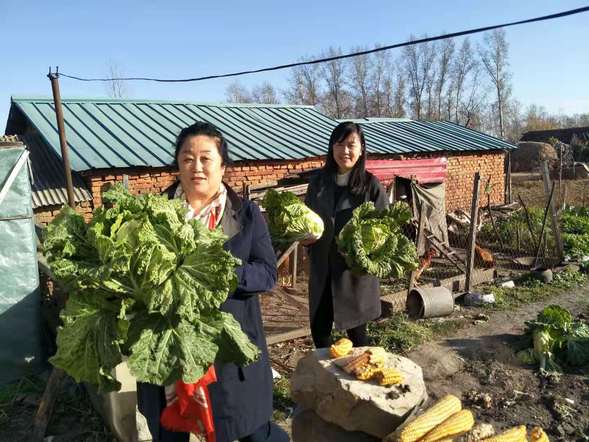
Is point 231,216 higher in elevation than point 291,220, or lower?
higher

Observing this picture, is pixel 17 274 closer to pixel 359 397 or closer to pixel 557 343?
pixel 359 397

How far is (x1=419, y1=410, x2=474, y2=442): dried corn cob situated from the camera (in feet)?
9.36

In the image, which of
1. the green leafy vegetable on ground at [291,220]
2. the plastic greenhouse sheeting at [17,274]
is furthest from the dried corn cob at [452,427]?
the plastic greenhouse sheeting at [17,274]

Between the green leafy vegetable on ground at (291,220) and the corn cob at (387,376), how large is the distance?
4.05 feet

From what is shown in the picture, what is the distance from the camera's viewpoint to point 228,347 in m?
2.21

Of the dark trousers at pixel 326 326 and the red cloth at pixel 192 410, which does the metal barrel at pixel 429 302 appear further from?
the red cloth at pixel 192 410

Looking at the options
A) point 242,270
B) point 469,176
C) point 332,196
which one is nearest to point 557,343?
point 332,196

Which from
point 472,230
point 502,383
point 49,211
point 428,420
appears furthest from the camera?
point 49,211

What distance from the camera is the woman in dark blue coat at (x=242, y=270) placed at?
2.35 metres

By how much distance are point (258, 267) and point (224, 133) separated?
8567 millimetres

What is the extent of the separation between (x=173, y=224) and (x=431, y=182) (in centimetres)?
978

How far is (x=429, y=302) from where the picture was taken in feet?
22.6

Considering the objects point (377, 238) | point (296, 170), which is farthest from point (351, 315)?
point (296, 170)

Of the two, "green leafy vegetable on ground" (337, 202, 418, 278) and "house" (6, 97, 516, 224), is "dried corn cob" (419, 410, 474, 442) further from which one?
"house" (6, 97, 516, 224)
